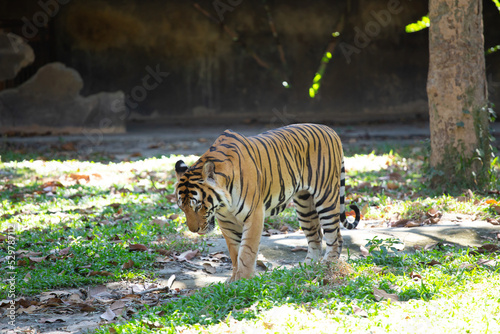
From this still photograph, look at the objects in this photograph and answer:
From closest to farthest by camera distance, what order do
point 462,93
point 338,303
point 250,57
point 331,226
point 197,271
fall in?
1. point 338,303
2. point 331,226
3. point 197,271
4. point 462,93
5. point 250,57

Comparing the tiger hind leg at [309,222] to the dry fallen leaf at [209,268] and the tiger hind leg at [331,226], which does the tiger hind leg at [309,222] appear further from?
the dry fallen leaf at [209,268]

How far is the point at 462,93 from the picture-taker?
6.77 m

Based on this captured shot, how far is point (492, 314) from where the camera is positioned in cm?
321

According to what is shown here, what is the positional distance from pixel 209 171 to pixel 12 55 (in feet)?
34.2

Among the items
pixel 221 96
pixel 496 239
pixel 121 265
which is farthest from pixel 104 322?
pixel 221 96

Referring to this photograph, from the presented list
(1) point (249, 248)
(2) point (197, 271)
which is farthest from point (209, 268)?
(1) point (249, 248)

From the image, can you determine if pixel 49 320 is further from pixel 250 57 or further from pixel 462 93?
pixel 250 57

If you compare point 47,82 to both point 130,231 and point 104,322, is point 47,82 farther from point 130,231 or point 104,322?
point 104,322

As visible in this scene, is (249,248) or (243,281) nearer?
(243,281)

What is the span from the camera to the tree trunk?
6762 millimetres

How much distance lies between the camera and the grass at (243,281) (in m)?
3.25

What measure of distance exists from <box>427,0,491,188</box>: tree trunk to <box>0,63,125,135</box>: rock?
25.2ft

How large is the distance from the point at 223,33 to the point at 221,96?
160 centimetres

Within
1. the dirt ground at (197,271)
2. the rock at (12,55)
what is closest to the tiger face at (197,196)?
the dirt ground at (197,271)
